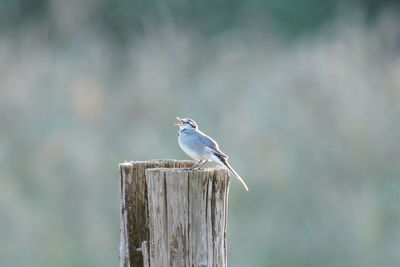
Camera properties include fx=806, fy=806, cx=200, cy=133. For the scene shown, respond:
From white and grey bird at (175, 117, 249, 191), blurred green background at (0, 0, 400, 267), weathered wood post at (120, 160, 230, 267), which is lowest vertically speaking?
weathered wood post at (120, 160, 230, 267)

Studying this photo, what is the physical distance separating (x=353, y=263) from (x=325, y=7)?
897cm

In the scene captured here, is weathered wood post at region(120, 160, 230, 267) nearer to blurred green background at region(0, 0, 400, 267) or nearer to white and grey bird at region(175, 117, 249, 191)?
white and grey bird at region(175, 117, 249, 191)

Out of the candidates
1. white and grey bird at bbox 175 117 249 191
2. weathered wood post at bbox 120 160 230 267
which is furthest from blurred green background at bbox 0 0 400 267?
weathered wood post at bbox 120 160 230 267

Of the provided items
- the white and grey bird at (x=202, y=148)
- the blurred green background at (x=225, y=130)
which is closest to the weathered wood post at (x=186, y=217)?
the white and grey bird at (x=202, y=148)

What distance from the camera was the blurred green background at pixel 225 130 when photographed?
7457 millimetres

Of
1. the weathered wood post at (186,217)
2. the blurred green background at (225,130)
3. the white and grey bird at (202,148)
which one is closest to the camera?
the weathered wood post at (186,217)

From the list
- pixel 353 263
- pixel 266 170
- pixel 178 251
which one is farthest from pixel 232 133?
pixel 178 251

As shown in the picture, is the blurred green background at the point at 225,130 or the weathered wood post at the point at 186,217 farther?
the blurred green background at the point at 225,130

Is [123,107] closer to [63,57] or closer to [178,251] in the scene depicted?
[63,57]

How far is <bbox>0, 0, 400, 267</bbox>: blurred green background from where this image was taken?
7457mm

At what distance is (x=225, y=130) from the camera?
8.50 metres

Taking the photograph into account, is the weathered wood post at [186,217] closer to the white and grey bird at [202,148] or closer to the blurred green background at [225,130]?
the white and grey bird at [202,148]

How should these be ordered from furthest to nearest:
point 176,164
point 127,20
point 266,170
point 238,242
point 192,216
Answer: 1. point 127,20
2. point 266,170
3. point 238,242
4. point 176,164
5. point 192,216

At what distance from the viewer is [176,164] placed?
389cm
